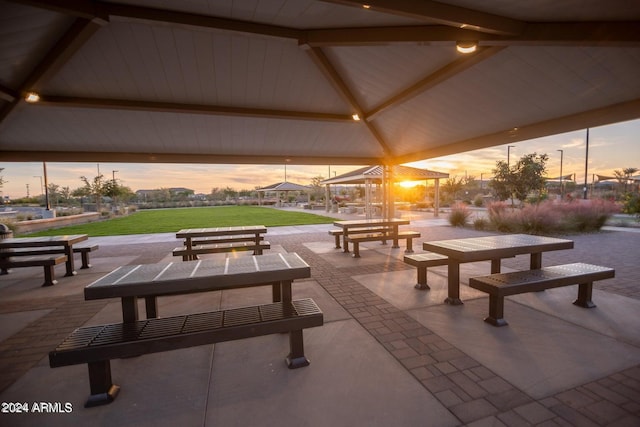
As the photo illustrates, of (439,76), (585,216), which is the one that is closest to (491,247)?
(439,76)

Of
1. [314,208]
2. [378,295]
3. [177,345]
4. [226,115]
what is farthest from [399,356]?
[314,208]

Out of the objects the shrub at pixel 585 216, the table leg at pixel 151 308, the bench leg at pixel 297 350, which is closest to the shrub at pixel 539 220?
the shrub at pixel 585 216

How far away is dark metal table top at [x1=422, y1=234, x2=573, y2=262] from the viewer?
3.90 meters

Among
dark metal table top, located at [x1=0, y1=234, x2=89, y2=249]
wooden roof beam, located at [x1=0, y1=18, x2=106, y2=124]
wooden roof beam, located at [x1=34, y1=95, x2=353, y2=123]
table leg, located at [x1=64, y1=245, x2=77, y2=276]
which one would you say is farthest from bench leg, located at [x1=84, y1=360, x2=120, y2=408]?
wooden roof beam, located at [x1=34, y1=95, x2=353, y2=123]

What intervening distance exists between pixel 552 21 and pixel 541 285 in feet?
9.73

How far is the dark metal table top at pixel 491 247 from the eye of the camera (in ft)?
12.8

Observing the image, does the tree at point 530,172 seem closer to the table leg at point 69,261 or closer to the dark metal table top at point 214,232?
the dark metal table top at point 214,232

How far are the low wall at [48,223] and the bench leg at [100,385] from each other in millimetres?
14316

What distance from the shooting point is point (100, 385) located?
2.28 meters

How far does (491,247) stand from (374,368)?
2.56 m

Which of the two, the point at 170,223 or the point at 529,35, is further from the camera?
the point at 170,223

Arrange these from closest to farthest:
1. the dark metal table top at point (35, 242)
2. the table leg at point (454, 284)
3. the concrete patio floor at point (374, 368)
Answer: the concrete patio floor at point (374, 368), the table leg at point (454, 284), the dark metal table top at point (35, 242)

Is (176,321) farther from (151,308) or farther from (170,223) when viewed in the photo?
(170,223)

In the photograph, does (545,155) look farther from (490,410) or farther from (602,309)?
(490,410)
